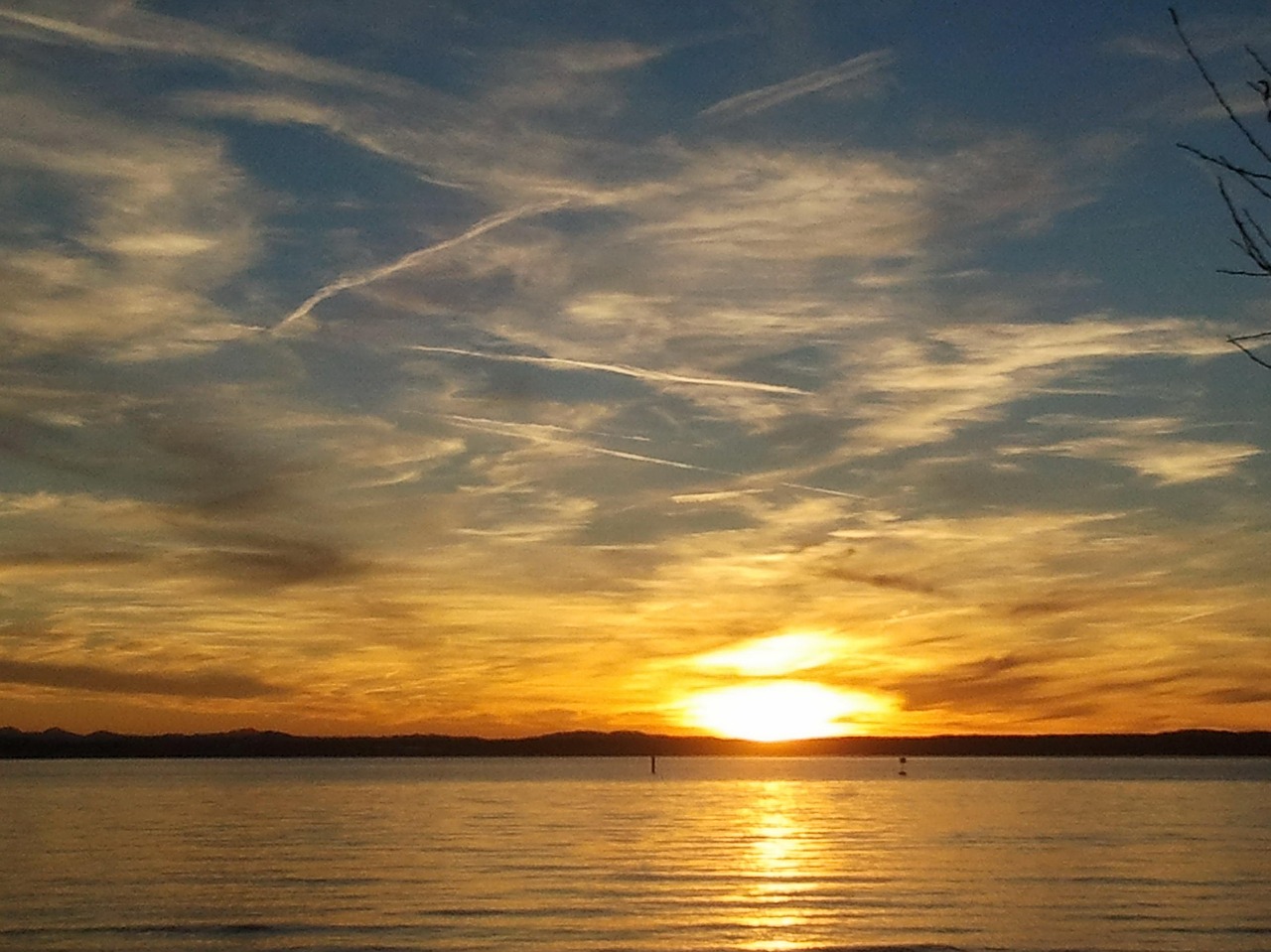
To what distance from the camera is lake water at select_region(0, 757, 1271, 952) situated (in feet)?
129

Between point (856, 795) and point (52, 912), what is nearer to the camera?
point (52, 912)

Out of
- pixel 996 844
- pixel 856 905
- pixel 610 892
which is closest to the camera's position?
pixel 856 905

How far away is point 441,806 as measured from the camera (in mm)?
119938

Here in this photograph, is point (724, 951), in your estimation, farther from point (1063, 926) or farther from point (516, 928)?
point (1063, 926)

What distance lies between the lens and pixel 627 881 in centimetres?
5422

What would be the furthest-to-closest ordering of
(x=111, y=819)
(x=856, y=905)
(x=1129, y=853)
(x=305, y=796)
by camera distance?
(x=305, y=796) < (x=111, y=819) < (x=1129, y=853) < (x=856, y=905)

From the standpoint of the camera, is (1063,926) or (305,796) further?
(305,796)

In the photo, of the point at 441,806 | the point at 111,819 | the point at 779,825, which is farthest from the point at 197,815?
the point at 779,825

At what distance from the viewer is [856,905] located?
46406 mm

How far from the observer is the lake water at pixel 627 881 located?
39438mm

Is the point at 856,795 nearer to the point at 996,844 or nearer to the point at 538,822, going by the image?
the point at 538,822

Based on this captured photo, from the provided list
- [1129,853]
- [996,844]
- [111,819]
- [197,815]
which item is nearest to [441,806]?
[197,815]

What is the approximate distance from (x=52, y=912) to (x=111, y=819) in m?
54.0

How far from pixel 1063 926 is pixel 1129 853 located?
28.2 m
